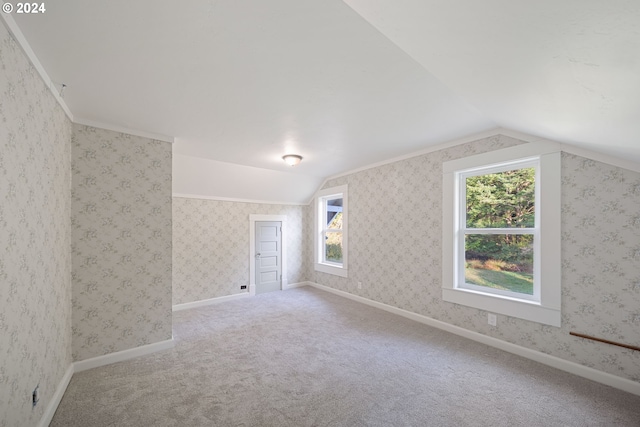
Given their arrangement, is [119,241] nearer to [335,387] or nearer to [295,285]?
[335,387]

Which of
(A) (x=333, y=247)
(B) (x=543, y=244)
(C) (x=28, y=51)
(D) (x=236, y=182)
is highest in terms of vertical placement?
(C) (x=28, y=51)

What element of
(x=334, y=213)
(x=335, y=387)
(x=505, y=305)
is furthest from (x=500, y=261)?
(x=334, y=213)

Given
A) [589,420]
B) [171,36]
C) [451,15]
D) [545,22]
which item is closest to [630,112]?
[545,22]

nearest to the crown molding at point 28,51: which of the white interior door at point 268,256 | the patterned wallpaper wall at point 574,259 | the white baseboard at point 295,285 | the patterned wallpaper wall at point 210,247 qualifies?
the patterned wallpaper wall at point 210,247

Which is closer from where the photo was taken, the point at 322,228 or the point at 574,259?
the point at 574,259

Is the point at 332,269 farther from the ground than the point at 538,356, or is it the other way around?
the point at 332,269

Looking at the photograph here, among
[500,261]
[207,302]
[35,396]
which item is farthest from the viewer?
[207,302]

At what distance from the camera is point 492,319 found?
289 centimetres

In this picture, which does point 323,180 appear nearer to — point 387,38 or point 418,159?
point 418,159

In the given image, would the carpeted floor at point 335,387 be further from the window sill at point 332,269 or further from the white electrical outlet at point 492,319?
the window sill at point 332,269

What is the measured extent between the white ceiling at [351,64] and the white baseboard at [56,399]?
229 centimetres

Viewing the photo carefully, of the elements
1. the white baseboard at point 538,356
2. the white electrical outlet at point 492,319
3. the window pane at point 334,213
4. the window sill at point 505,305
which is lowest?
the white baseboard at point 538,356

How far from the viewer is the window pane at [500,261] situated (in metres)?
2.78

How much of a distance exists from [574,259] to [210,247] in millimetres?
→ 4835
